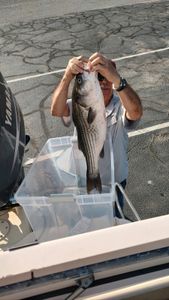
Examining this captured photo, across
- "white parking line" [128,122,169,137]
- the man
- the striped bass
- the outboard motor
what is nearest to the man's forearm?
the man

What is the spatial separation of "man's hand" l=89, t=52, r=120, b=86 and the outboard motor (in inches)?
30.3

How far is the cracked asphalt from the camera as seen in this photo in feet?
16.3

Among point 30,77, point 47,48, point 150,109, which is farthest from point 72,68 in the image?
point 47,48

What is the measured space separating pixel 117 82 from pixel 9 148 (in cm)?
83

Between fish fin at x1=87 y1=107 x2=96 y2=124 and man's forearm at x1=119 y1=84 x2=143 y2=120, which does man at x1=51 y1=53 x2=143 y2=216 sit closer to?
man's forearm at x1=119 y1=84 x2=143 y2=120

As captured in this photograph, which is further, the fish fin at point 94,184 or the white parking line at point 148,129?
the white parking line at point 148,129

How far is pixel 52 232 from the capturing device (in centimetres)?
249

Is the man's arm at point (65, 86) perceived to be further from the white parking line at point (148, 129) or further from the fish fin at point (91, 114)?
the white parking line at point (148, 129)

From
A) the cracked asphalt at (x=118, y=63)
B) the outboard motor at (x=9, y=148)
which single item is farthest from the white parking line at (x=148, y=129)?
the outboard motor at (x=9, y=148)

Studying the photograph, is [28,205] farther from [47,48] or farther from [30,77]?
[47,48]

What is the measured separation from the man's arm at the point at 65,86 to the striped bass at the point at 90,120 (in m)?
0.05

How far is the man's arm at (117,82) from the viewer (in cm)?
248

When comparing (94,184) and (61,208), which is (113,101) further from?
(61,208)

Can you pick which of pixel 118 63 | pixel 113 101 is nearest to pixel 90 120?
pixel 113 101
